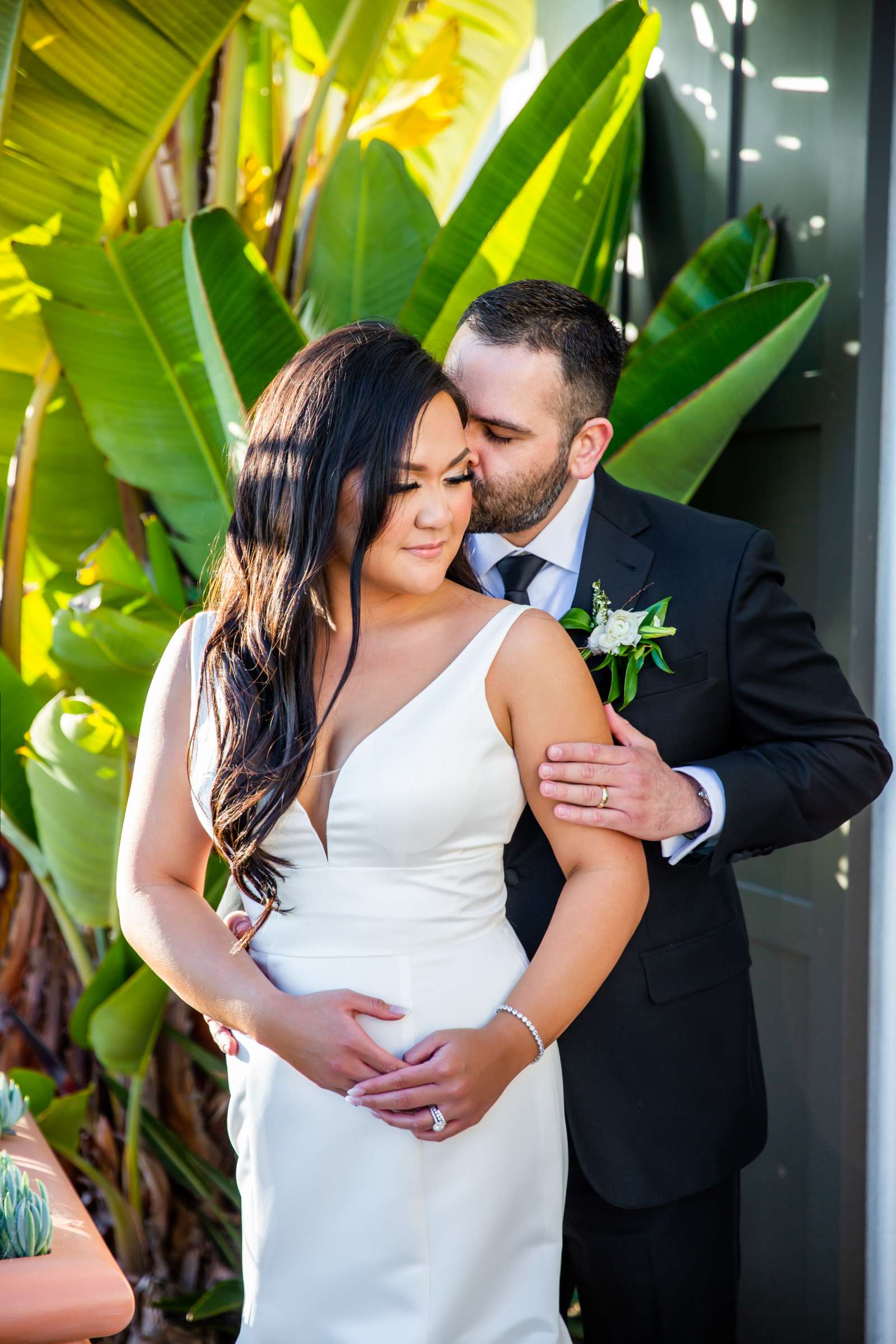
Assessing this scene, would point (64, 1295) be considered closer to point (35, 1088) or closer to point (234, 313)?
point (35, 1088)

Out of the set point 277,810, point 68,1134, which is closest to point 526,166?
point 277,810

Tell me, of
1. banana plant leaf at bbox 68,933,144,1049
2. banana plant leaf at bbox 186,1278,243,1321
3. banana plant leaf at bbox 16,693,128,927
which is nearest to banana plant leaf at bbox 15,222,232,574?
banana plant leaf at bbox 16,693,128,927

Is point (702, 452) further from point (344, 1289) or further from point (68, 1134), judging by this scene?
point (68, 1134)

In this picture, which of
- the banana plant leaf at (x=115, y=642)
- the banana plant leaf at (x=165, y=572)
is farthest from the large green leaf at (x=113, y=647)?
the banana plant leaf at (x=165, y=572)

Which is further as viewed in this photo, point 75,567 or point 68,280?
point 75,567

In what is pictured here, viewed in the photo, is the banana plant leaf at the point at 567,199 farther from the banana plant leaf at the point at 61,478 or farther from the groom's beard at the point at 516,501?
the banana plant leaf at the point at 61,478

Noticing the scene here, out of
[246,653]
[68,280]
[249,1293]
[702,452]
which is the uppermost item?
[68,280]

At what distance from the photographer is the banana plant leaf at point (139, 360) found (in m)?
2.47

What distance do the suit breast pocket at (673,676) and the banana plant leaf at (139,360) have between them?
110 cm

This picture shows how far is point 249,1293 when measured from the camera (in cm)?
148

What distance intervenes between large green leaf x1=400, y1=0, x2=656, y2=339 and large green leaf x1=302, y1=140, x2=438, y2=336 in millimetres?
225

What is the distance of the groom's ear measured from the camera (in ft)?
5.92

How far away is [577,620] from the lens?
65.9 inches

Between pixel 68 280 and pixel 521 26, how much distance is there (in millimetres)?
1619
